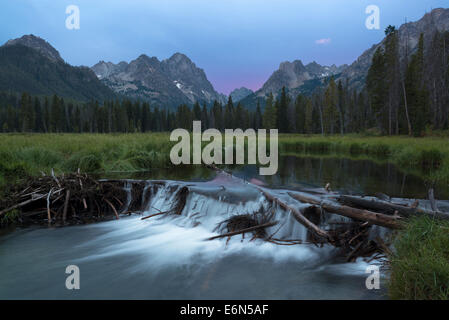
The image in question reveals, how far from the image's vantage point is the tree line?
1532 inches

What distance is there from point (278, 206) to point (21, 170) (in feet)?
30.1

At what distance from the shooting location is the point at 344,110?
7494 centimetres

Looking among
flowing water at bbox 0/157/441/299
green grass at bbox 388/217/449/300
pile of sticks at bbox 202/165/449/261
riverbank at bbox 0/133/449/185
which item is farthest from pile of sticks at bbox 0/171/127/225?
green grass at bbox 388/217/449/300

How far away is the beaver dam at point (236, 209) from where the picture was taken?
4.91 meters

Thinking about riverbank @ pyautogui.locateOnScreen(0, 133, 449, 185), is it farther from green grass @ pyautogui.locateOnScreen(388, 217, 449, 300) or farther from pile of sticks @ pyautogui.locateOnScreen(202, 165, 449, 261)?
green grass @ pyautogui.locateOnScreen(388, 217, 449, 300)

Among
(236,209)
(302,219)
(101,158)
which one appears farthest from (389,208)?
(101,158)

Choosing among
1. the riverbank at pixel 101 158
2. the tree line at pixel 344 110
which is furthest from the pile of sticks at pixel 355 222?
the tree line at pixel 344 110

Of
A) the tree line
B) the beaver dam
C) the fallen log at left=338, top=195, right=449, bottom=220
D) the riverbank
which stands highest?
the tree line

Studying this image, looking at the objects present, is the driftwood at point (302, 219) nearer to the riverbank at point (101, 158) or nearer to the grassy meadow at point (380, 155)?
the grassy meadow at point (380, 155)

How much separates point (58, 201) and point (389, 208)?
334 inches

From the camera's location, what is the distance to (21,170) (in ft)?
29.8

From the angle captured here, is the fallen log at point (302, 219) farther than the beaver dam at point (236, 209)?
No

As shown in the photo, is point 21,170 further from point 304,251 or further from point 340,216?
point 340,216
